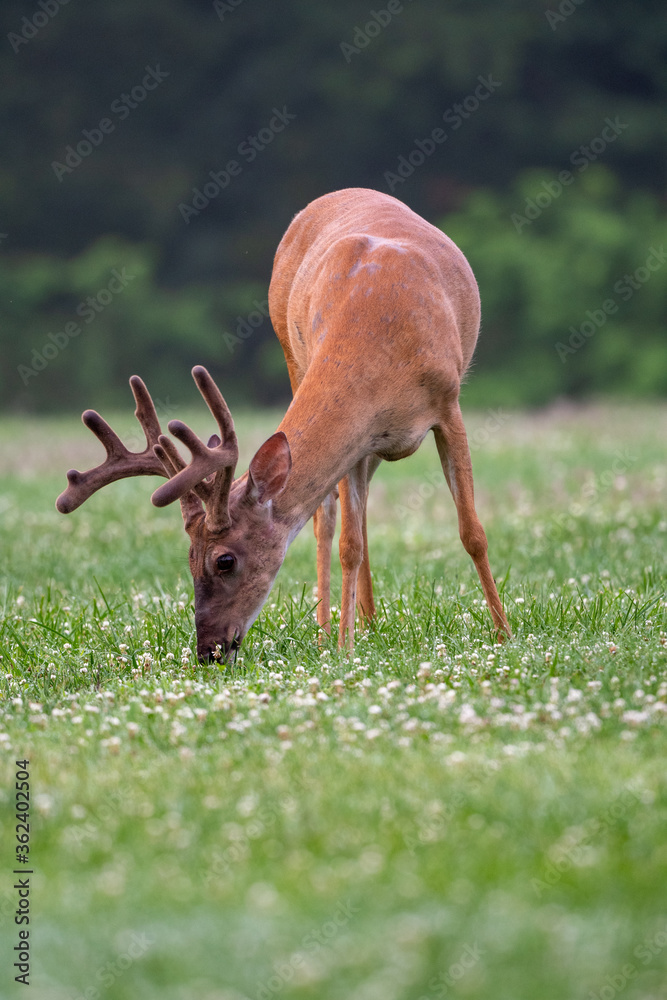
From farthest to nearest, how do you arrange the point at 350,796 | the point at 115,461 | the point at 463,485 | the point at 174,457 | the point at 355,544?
1. the point at 355,544
2. the point at 463,485
3. the point at 115,461
4. the point at 174,457
5. the point at 350,796

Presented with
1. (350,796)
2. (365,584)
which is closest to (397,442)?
(365,584)

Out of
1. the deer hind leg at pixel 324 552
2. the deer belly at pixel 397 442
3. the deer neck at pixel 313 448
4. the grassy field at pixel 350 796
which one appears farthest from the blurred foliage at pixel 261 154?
the deer neck at pixel 313 448

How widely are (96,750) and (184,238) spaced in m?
23.3

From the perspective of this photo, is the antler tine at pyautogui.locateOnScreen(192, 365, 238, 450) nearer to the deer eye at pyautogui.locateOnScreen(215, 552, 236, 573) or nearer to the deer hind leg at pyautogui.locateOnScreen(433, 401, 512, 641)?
the deer eye at pyautogui.locateOnScreen(215, 552, 236, 573)


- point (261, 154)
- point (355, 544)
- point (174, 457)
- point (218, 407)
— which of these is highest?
point (218, 407)

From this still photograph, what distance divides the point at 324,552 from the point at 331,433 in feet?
3.94

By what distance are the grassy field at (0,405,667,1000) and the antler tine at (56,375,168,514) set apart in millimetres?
611

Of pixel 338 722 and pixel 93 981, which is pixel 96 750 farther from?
pixel 93 981

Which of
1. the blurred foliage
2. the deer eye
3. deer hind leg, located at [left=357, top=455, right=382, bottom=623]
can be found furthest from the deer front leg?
the blurred foliage

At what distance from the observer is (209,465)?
3.99 meters

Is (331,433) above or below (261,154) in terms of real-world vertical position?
above

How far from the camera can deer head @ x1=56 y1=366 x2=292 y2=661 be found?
413cm

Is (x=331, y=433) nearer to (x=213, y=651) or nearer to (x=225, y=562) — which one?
(x=225, y=562)

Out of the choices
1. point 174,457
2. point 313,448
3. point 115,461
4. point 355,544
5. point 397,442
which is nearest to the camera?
point 174,457
